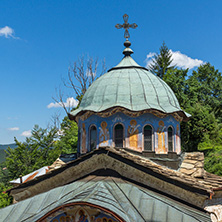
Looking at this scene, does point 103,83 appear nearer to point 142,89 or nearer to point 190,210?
point 142,89

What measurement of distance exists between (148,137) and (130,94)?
197 cm

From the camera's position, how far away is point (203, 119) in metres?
20.0

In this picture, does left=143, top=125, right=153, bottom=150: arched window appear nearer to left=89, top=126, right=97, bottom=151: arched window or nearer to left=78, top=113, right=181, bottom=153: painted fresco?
left=78, top=113, right=181, bottom=153: painted fresco

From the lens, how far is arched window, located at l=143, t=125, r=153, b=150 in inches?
430

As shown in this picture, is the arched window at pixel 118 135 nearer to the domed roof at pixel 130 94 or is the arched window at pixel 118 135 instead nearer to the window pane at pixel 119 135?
the window pane at pixel 119 135

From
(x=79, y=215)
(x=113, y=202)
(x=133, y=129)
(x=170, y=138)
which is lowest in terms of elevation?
(x=79, y=215)

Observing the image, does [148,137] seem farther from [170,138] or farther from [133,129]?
[170,138]

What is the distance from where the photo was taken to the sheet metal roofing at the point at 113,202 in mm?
6609

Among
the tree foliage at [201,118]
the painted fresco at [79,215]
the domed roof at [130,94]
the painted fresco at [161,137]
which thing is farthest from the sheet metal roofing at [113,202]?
the tree foliage at [201,118]

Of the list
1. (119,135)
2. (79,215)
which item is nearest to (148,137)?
(119,135)

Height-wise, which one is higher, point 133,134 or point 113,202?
point 133,134

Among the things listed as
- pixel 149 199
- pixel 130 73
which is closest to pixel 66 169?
pixel 149 199

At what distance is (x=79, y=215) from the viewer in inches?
273

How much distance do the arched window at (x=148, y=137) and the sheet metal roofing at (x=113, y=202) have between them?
10.2 ft
